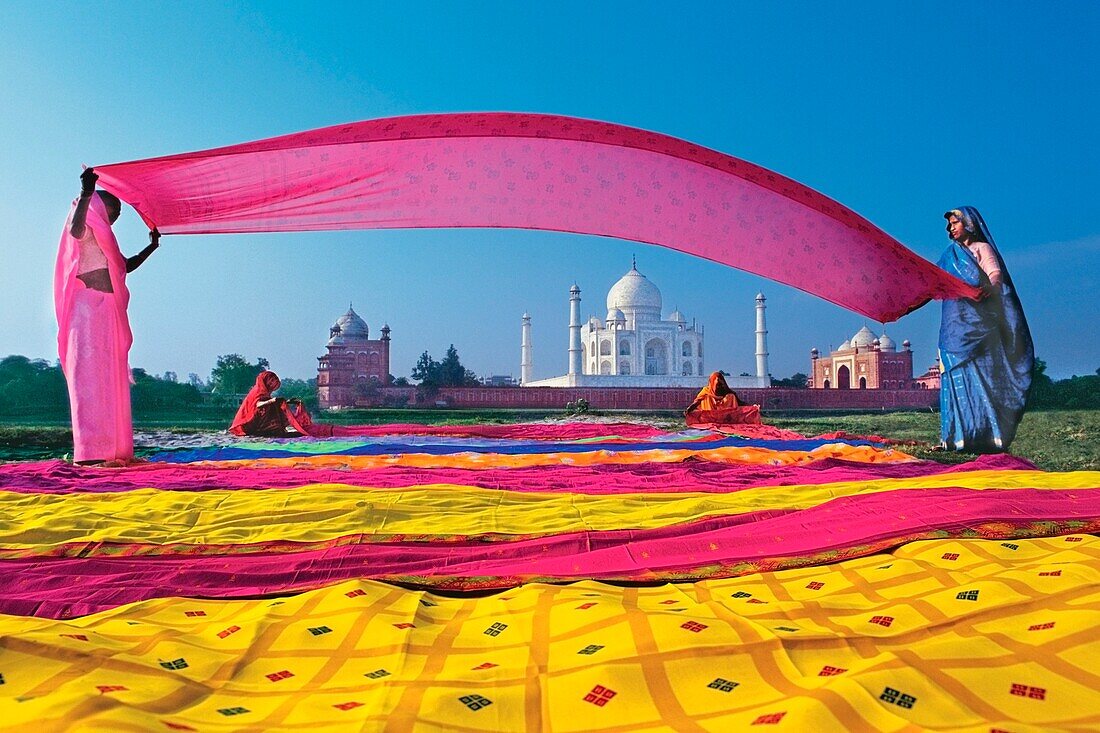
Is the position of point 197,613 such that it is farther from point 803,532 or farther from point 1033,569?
point 1033,569

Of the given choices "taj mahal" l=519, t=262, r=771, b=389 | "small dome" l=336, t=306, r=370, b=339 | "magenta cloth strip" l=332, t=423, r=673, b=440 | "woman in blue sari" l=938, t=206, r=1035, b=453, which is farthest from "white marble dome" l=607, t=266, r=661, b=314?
"woman in blue sari" l=938, t=206, r=1035, b=453

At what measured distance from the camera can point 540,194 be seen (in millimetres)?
3727

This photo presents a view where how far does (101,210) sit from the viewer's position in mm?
3428

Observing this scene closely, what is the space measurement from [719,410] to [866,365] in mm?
15903

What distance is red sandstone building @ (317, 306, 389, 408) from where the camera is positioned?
13.6m

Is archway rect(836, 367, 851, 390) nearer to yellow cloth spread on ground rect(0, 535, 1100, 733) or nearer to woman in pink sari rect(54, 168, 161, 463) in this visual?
woman in pink sari rect(54, 168, 161, 463)

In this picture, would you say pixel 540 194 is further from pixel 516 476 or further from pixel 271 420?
pixel 271 420

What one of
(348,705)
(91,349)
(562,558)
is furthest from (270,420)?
(348,705)

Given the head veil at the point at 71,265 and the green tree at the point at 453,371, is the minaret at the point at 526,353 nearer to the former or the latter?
the green tree at the point at 453,371

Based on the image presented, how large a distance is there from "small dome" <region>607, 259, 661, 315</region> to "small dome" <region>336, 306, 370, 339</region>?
32.0 ft

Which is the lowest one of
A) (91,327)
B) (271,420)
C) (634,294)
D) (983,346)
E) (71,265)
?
(271,420)

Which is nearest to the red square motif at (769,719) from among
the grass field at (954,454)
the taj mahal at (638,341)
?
the grass field at (954,454)

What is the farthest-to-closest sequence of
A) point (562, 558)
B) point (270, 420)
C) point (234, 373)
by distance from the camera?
point (234, 373) < point (270, 420) < point (562, 558)

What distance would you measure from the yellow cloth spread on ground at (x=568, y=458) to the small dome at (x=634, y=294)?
67.8ft
